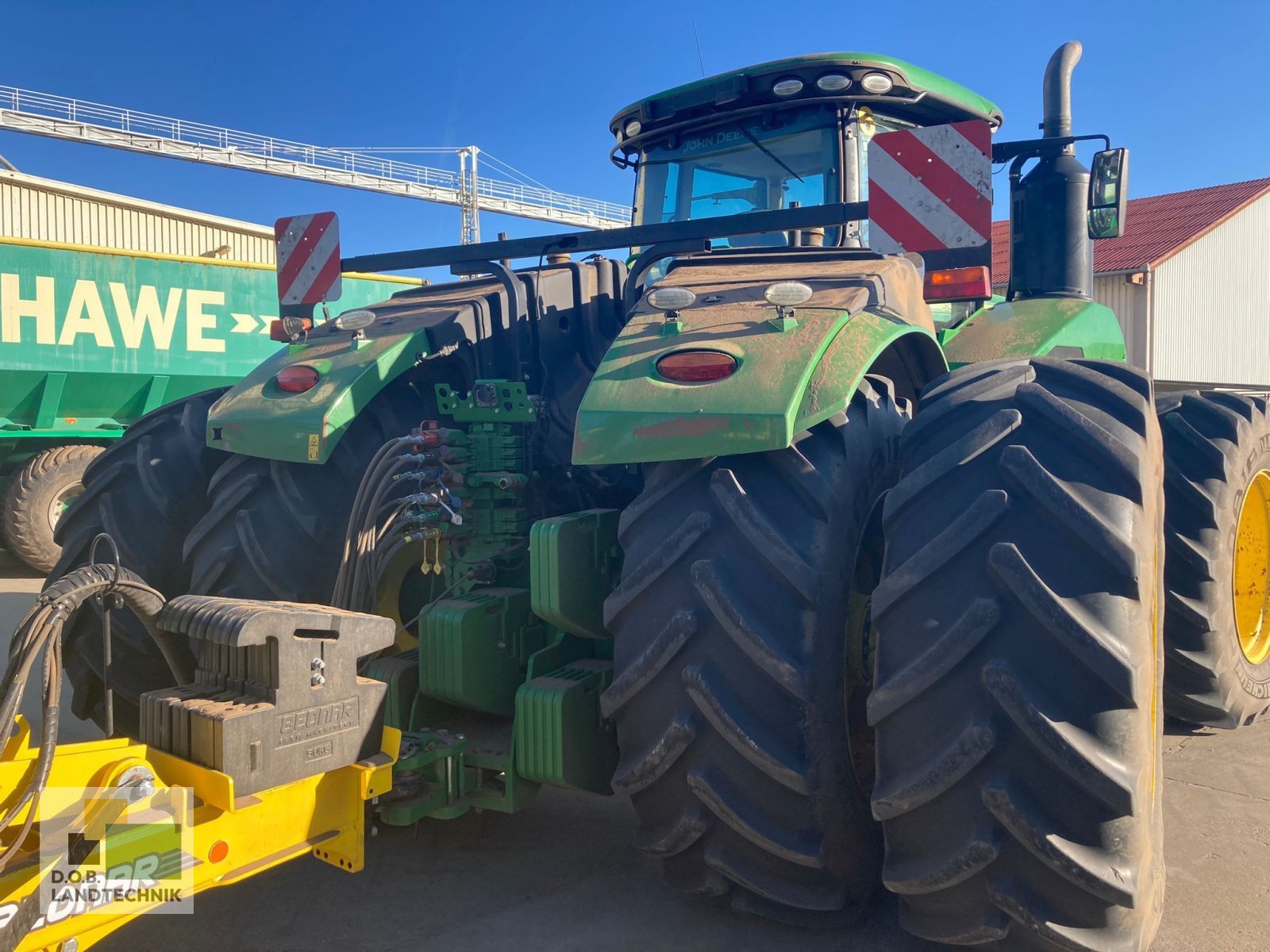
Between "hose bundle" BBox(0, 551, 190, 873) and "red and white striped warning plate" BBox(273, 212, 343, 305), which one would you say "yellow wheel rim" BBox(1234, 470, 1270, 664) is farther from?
"hose bundle" BBox(0, 551, 190, 873)

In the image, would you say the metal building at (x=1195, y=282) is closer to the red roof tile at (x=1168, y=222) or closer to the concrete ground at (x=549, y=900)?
the red roof tile at (x=1168, y=222)

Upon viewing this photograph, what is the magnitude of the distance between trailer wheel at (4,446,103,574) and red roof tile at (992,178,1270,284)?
690 inches

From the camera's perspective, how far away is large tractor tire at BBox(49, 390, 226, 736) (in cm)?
352

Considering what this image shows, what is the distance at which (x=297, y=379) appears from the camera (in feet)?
10.5

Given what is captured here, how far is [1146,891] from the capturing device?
7.34ft

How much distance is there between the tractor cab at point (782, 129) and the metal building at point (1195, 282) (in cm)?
1761

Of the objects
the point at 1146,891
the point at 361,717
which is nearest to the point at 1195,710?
the point at 1146,891

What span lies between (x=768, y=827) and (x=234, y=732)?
3.80ft

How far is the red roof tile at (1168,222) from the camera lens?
22906mm

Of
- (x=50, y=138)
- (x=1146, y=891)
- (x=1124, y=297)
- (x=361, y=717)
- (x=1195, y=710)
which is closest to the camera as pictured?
(x=1146, y=891)

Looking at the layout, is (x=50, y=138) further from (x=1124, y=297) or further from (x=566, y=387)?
(x=566, y=387)

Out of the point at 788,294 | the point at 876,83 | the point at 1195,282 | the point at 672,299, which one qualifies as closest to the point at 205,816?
the point at 672,299

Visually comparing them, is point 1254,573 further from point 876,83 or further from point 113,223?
point 113,223

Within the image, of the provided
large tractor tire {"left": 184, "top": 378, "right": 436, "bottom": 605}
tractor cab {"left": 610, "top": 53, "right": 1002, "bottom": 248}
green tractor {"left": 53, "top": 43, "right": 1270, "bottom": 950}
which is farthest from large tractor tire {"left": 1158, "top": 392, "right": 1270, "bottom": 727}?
large tractor tire {"left": 184, "top": 378, "right": 436, "bottom": 605}
